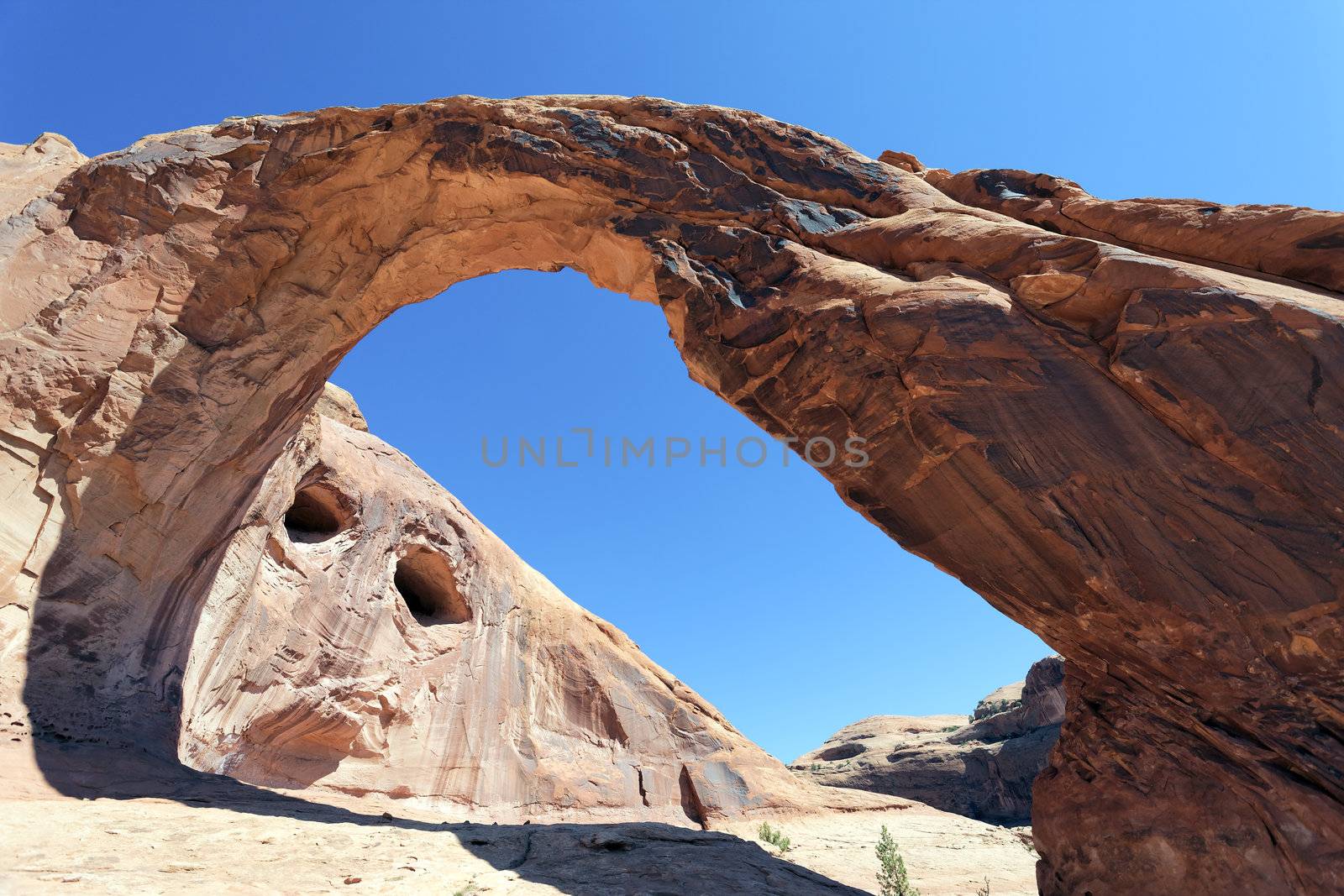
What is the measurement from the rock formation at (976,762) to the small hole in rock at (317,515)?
69.2 ft

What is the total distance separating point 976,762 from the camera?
2909 centimetres

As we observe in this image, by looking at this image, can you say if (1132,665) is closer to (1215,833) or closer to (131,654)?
(1215,833)

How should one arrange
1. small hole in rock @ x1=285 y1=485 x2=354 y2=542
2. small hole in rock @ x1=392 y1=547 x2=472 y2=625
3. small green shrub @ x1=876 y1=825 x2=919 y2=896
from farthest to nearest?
1. small hole in rock @ x1=392 y1=547 x2=472 y2=625
2. small hole in rock @ x1=285 y1=485 x2=354 y2=542
3. small green shrub @ x1=876 y1=825 x2=919 y2=896

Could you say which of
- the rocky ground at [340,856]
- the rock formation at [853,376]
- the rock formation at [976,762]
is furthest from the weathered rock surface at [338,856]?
the rock formation at [976,762]

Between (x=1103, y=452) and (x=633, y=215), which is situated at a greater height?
(x=633, y=215)

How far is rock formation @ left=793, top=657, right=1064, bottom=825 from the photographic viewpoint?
90.3 feet

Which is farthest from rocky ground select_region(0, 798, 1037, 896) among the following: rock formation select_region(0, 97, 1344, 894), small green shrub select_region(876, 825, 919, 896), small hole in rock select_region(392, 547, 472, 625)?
small hole in rock select_region(392, 547, 472, 625)

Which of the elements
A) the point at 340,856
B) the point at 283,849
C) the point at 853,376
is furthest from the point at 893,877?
the point at 283,849

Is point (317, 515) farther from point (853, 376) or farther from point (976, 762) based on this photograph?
point (976, 762)

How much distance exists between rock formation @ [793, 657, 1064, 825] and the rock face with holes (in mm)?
9044

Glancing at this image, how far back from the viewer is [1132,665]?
7805mm

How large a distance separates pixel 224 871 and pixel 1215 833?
8.76m

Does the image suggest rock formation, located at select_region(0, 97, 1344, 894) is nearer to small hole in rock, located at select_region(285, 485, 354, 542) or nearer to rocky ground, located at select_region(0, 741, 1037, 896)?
rocky ground, located at select_region(0, 741, 1037, 896)

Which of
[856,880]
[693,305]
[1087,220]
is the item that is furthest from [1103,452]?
[856,880]
